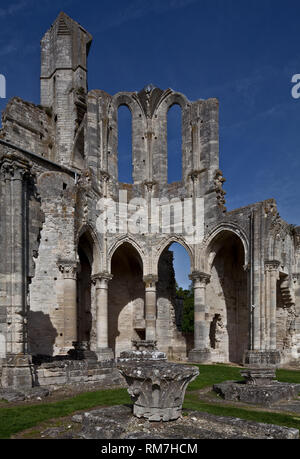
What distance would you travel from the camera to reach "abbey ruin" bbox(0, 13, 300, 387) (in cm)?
1596

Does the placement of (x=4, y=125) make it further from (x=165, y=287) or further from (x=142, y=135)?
(x=165, y=287)

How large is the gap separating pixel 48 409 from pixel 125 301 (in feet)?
49.0

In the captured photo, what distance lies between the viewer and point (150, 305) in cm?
2031

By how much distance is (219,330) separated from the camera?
20.7m

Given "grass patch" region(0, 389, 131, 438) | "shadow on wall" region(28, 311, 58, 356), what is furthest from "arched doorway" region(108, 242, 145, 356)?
"grass patch" region(0, 389, 131, 438)

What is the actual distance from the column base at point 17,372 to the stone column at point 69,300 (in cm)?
634

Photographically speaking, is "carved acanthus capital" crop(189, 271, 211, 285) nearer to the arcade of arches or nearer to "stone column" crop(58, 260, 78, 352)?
the arcade of arches

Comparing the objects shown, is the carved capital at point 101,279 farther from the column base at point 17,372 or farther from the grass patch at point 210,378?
the column base at point 17,372

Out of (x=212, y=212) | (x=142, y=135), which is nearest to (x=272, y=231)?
(x=212, y=212)

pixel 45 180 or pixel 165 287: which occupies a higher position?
pixel 45 180

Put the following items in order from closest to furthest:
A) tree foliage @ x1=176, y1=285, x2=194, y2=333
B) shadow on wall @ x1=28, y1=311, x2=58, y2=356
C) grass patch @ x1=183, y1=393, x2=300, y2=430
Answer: grass patch @ x1=183, y1=393, x2=300, y2=430 < shadow on wall @ x1=28, y1=311, x2=58, y2=356 < tree foliage @ x1=176, y1=285, x2=194, y2=333

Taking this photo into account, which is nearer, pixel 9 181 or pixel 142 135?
pixel 9 181

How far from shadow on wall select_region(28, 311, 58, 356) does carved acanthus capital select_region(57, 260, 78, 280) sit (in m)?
1.83
